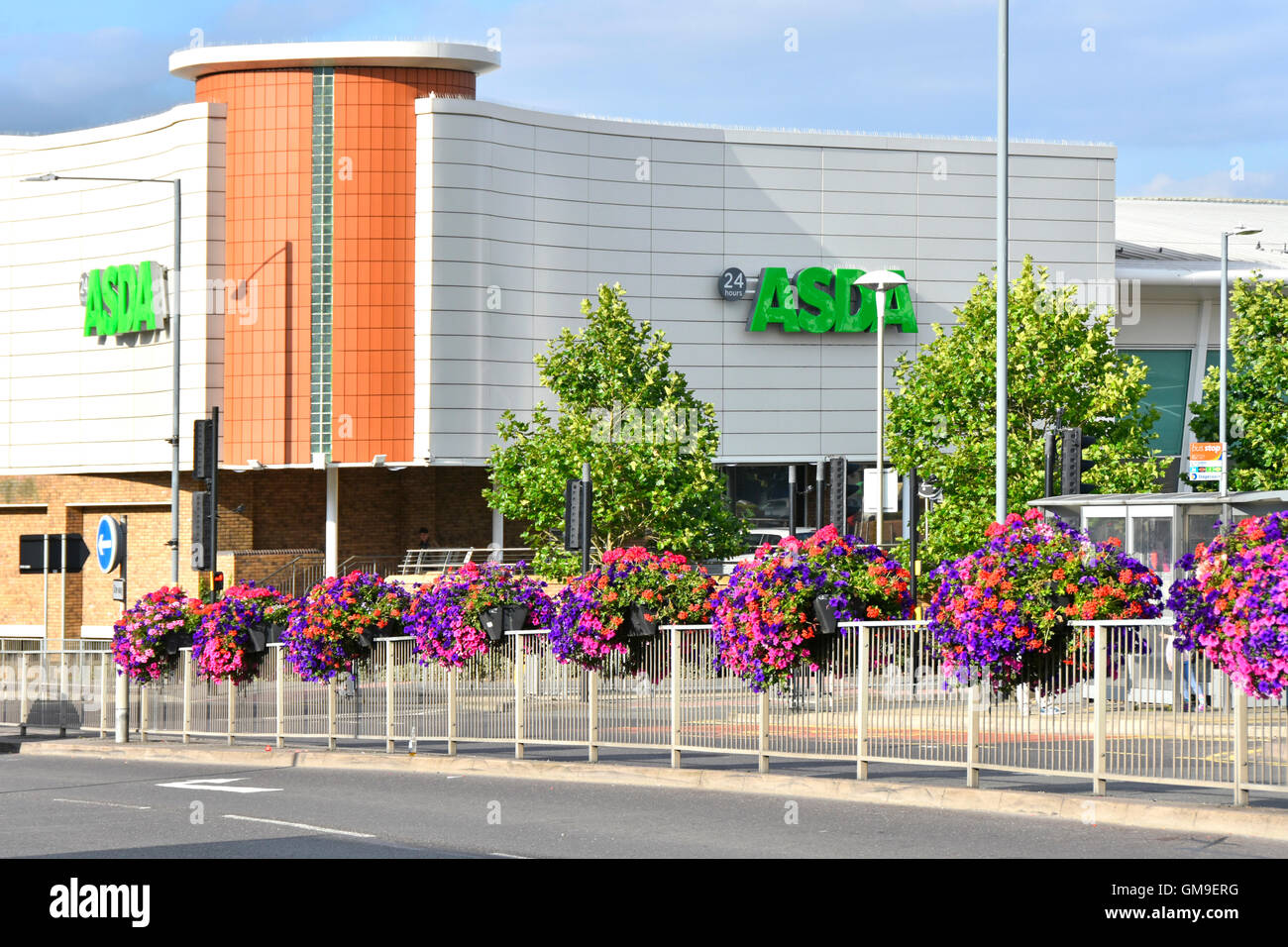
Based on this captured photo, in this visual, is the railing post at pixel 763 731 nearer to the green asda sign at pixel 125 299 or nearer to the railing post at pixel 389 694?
the railing post at pixel 389 694

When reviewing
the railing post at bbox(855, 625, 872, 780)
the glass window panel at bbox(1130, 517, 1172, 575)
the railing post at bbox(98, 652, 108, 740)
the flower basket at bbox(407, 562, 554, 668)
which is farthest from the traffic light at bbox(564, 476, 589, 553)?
the railing post at bbox(855, 625, 872, 780)

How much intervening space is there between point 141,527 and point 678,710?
40897 mm

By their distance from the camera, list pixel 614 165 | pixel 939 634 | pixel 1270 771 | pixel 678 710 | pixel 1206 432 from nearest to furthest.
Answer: pixel 1270 771
pixel 939 634
pixel 678 710
pixel 1206 432
pixel 614 165

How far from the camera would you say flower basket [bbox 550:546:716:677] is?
64.1 ft

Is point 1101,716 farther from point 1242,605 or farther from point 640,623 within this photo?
point 640,623

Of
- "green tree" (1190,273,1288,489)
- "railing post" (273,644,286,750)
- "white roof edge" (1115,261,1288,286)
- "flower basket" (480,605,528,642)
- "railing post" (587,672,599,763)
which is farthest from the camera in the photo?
"white roof edge" (1115,261,1288,286)

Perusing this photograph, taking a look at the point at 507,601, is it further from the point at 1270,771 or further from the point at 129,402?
the point at 129,402

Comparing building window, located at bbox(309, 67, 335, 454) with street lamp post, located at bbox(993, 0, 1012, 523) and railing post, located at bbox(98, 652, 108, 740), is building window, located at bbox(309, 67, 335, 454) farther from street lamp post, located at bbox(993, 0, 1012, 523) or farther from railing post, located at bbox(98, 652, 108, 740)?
street lamp post, located at bbox(993, 0, 1012, 523)

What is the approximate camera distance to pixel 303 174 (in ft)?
168

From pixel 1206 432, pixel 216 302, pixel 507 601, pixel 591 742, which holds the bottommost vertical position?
pixel 591 742

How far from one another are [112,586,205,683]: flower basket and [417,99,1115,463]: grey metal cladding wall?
24.1 metres

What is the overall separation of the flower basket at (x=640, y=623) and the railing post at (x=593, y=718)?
0.66m

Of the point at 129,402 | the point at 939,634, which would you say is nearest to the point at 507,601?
the point at 939,634
